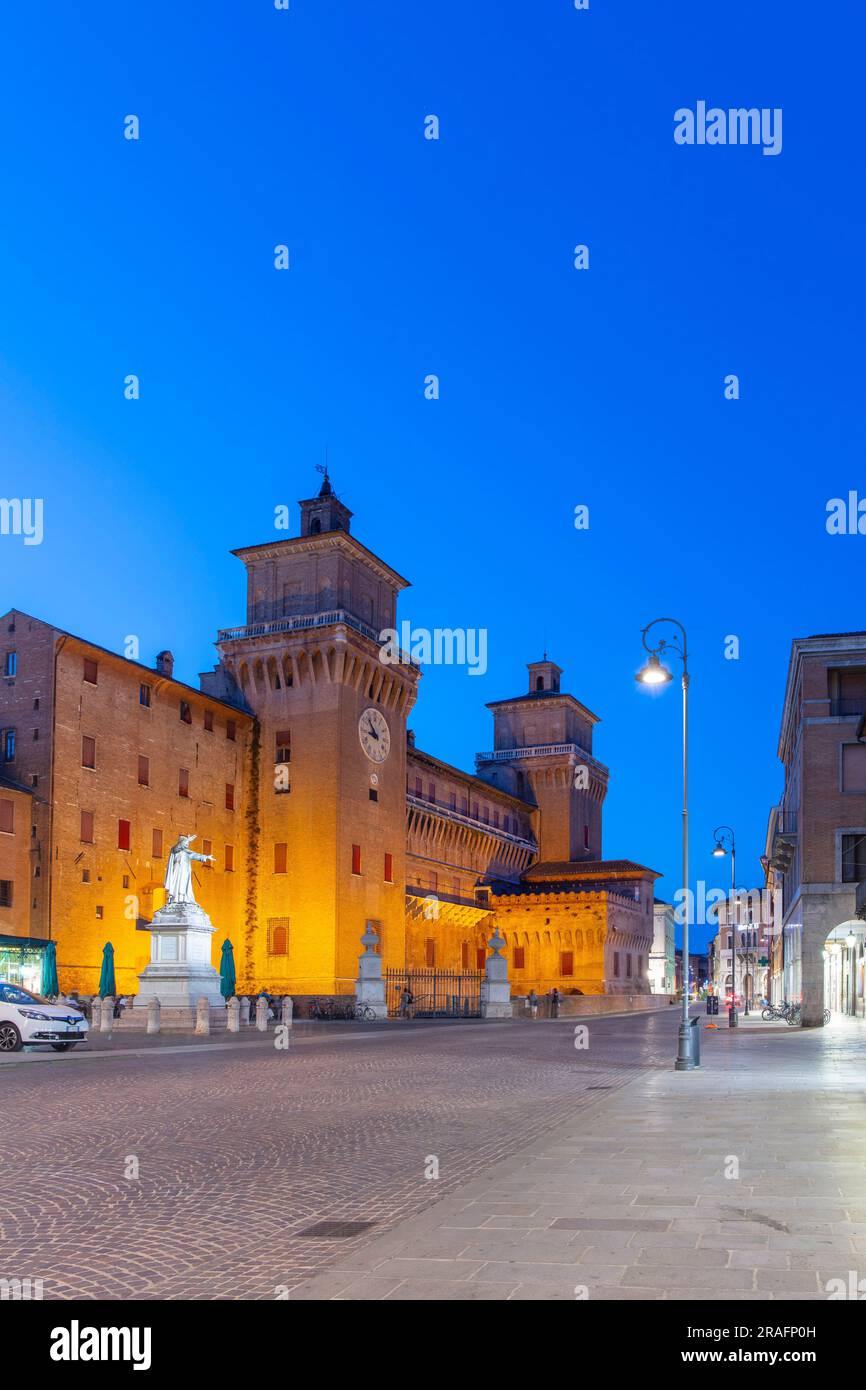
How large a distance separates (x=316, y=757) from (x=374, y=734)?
4844 millimetres

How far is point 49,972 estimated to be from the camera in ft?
135

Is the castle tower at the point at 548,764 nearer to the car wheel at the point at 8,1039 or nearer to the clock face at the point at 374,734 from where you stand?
the clock face at the point at 374,734

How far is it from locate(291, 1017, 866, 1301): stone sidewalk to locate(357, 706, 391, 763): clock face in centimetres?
4733

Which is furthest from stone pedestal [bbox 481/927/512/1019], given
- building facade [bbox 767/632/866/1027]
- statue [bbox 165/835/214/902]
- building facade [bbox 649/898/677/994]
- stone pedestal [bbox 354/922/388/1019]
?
building facade [bbox 649/898/677/994]

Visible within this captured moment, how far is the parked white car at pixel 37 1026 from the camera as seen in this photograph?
86.3ft

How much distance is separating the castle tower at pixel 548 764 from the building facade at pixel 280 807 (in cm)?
914

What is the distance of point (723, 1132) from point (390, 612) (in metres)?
54.7

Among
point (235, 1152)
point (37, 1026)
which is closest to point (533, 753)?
point (37, 1026)

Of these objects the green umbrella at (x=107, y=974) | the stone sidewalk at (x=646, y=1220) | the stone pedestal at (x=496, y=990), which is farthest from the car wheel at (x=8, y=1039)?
the stone pedestal at (x=496, y=990)

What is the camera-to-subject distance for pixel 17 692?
154ft

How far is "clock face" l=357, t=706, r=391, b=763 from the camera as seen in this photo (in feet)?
201
